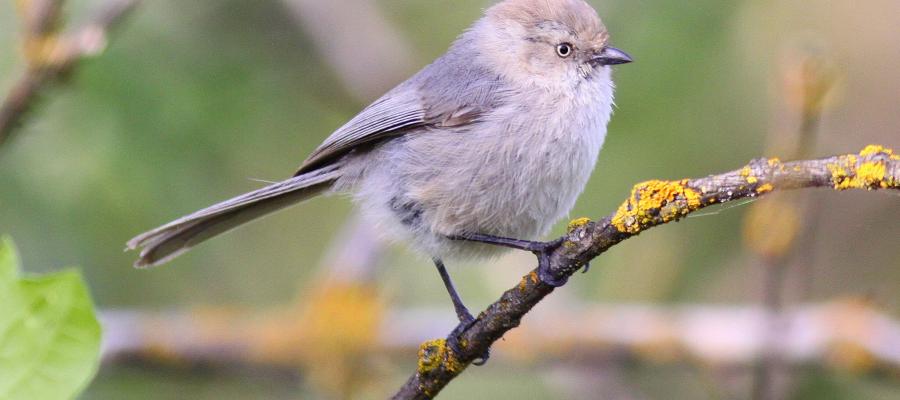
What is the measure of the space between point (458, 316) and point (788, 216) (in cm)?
108

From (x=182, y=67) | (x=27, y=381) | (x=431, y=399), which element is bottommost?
(x=27, y=381)

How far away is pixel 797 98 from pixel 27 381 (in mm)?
1908

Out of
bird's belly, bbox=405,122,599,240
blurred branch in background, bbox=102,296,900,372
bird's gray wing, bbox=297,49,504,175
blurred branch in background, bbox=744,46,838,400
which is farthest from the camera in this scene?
blurred branch in background, bbox=102,296,900,372

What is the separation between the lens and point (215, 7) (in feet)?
15.2

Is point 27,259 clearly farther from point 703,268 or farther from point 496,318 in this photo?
point 703,268

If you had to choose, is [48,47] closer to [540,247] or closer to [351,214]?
[540,247]

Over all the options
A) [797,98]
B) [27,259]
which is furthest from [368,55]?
[797,98]

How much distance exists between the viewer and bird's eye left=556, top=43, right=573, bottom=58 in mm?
3293

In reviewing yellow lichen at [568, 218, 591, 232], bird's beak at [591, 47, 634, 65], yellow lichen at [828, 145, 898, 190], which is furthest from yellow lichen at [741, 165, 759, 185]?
bird's beak at [591, 47, 634, 65]

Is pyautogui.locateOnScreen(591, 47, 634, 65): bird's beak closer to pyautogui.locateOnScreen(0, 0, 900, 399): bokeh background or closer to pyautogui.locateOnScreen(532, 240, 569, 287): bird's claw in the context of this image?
pyautogui.locateOnScreen(0, 0, 900, 399): bokeh background

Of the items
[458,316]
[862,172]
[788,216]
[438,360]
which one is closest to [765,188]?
[862,172]

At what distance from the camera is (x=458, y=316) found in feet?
10.1

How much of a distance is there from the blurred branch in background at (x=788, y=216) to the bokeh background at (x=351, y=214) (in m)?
1.33

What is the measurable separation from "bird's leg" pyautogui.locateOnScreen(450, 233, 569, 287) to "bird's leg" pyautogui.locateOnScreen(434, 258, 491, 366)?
189 millimetres
